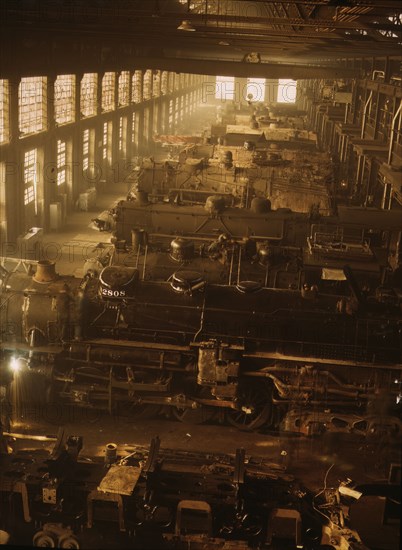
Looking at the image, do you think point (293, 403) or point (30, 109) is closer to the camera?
point (293, 403)

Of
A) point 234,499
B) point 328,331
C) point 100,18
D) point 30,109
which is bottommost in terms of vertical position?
point 234,499

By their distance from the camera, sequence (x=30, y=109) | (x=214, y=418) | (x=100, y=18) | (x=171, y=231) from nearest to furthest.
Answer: (x=214, y=418) < (x=100, y=18) < (x=171, y=231) < (x=30, y=109)

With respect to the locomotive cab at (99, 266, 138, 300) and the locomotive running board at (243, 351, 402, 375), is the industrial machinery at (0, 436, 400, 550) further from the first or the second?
the locomotive cab at (99, 266, 138, 300)

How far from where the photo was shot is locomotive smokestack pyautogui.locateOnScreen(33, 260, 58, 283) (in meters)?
10.1

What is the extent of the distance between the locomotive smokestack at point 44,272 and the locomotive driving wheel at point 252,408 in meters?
3.35

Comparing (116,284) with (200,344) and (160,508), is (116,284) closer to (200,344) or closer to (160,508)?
(200,344)

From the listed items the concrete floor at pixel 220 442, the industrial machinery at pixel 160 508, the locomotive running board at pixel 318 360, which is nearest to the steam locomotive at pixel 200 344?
the locomotive running board at pixel 318 360

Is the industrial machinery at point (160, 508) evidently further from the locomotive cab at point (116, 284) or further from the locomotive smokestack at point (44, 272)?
the locomotive smokestack at point (44, 272)

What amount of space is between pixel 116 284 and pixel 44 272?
120 centimetres

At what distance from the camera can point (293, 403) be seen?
948 cm

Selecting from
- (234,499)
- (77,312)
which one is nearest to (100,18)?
(77,312)

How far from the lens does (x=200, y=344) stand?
31.3 feet

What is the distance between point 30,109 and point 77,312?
11401 mm

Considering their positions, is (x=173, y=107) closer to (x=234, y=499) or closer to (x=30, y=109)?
(x=30, y=109)
